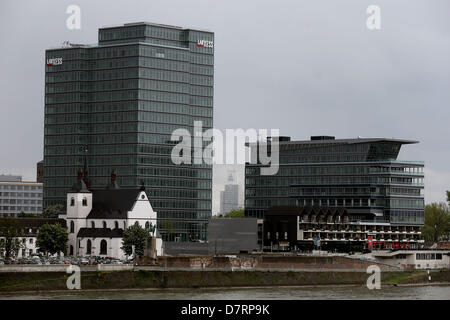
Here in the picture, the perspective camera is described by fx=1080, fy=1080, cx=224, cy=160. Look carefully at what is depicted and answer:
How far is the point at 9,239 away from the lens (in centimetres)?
17575

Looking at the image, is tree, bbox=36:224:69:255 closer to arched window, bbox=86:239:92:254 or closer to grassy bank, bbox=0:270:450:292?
arched window, bbox=86:239:92:254

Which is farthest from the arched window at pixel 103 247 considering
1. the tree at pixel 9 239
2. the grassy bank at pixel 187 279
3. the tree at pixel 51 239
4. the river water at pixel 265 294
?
the river water at pixel 265 294

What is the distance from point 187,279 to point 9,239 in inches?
1508

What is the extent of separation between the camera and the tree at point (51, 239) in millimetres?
194375

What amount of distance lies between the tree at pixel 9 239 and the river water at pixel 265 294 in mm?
38796

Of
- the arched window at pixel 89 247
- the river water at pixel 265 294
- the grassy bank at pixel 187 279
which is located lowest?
the river water at pixel 265 294

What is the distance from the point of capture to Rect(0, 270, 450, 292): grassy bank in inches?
5531

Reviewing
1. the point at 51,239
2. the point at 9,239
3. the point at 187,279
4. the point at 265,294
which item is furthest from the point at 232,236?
the point at 265,294

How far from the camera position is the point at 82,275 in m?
144

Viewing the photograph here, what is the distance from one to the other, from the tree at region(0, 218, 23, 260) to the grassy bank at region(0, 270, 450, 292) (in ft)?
104

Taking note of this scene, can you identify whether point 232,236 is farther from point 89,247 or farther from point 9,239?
point 9,239

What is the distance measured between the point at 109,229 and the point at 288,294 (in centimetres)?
6360

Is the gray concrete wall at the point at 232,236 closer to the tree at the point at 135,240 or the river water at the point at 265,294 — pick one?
the tree at the point at 135,240
